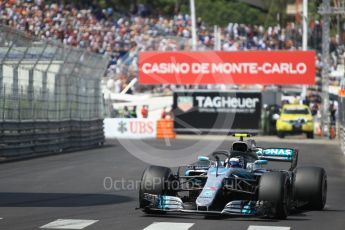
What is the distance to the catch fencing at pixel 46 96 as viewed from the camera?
25062 millimetres

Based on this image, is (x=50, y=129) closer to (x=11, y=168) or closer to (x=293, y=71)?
(x=11, y=168)

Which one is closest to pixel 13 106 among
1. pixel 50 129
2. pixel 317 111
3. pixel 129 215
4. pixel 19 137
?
pixel 19 137

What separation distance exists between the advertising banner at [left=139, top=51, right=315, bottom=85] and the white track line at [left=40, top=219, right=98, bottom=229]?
35.7m

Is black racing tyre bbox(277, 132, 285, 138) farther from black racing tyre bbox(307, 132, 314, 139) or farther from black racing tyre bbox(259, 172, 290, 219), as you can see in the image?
black racing tyre bbox(259, 172, 290, 219)

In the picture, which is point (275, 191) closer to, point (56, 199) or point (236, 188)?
point (236, 188)

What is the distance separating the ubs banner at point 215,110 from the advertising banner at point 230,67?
2.49 ft

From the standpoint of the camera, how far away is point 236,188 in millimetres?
12523

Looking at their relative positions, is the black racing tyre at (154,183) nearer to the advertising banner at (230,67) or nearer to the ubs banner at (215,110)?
the ubs banner at (215,110)

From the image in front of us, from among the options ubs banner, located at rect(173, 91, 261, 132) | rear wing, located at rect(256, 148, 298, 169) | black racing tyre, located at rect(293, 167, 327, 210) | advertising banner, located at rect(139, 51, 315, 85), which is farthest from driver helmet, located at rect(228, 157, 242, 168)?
advertising banner, located at rect(139, 51, 315, 85)

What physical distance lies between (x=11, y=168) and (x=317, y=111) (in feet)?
107

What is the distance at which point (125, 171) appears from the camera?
71.2ft

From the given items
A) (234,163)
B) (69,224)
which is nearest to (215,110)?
(234,163)

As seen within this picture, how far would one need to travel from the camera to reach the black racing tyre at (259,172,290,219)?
11969mm

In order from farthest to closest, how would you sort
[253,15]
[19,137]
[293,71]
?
1. [253,15]
2. [293,71]
3. [19,137]
